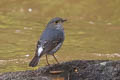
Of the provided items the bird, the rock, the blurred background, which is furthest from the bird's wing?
the blurred background

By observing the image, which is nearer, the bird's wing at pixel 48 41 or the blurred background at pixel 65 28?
the bird's wing at pixel 48 41

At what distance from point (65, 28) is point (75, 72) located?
7.94 meters

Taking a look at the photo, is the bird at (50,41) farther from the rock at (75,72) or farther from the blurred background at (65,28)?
the blurred background at (65,28)

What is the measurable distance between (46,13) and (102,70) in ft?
31.8

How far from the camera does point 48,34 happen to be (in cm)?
822

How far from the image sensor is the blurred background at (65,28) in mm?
12087

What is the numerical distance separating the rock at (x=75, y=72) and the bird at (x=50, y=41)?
27cm

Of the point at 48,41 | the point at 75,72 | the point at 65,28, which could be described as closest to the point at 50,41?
the point at 48,41

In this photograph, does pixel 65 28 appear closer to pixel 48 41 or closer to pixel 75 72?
pixel 48 41

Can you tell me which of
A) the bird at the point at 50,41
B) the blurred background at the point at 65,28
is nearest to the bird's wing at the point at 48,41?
the bird at the point at 50,41

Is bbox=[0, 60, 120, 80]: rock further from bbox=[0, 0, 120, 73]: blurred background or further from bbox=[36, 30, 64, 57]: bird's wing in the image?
bbox=[0, 0, 120, 73]: blurred background

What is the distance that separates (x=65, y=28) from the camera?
15.5 metres

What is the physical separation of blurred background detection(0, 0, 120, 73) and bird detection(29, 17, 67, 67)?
2.52m

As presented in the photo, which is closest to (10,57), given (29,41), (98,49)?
(29,41)
